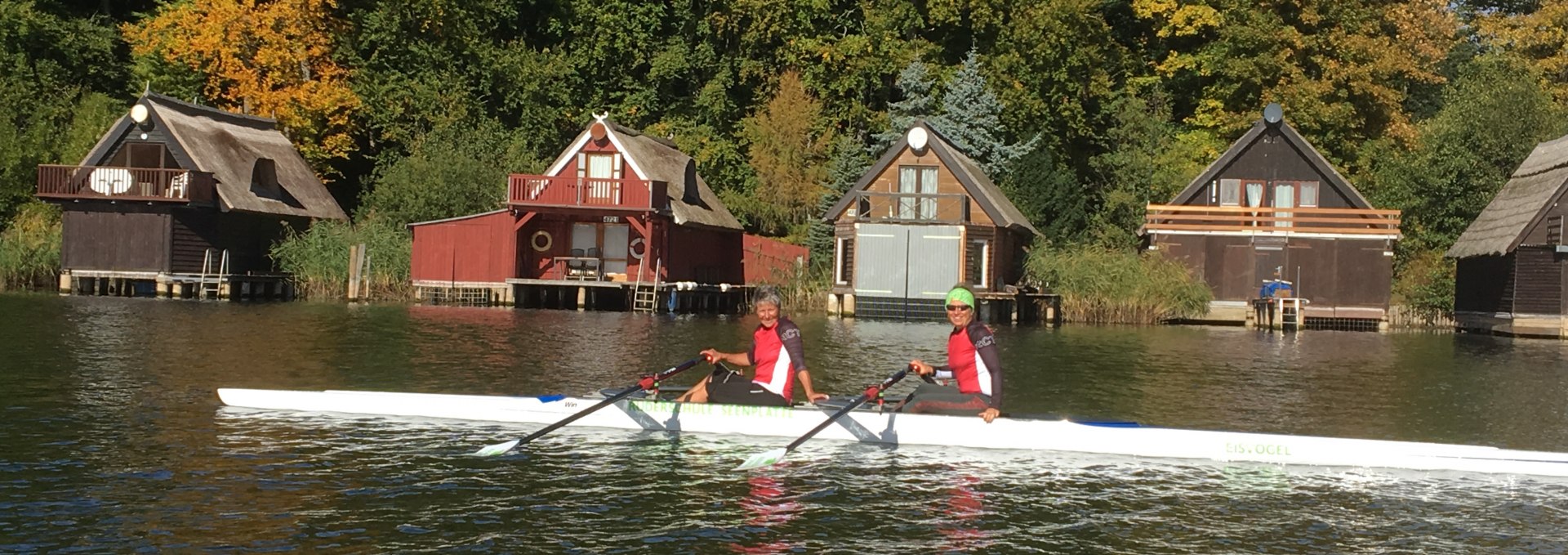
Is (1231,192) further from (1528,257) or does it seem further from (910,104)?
(910,104)

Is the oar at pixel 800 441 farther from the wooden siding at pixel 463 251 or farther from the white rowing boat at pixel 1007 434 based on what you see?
the wooden siding at pixel 463 251

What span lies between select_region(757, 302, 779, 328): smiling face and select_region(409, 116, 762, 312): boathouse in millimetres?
34910

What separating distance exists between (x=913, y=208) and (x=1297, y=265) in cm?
1319

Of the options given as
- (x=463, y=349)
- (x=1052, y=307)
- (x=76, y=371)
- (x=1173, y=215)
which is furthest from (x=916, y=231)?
(x=76, y=371)

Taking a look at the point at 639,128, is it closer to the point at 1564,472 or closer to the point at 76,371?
the point at 76,371

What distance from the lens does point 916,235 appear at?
53.7 meters

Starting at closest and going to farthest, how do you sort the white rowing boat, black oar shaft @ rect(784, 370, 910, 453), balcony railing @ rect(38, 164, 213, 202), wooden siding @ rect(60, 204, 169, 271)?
black oar shaft @ rect(784, 370, 910, 453)
the white rowing boat
balcony railing @ rect(38, 164, 213, 202)
wooden siding @ rect(60, 204, 169, 271)

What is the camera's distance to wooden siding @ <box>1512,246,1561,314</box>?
50.4m

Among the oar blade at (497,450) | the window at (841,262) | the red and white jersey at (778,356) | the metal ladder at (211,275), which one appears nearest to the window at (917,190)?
the window at (841,262)

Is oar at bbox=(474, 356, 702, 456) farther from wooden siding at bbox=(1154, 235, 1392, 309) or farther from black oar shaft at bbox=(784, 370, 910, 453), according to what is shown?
wooden siding at bbox=(1154, 235, 1392, 309)

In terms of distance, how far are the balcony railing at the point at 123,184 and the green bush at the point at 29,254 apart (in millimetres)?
3298

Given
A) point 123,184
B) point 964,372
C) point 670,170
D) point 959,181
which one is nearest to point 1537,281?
point 959,181

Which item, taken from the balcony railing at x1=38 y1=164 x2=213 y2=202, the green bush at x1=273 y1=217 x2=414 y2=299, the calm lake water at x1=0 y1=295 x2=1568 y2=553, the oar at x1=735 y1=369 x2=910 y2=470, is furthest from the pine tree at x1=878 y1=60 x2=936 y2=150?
the oar at x1=735 y1=369 x2=910 y2=470

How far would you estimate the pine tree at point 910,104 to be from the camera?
65438 mm
